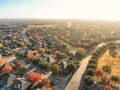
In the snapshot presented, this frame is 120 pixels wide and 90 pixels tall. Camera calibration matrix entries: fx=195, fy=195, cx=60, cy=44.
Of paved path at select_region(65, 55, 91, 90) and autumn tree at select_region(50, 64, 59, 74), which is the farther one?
autumn tree at select_region(50, 64, 59, 74)

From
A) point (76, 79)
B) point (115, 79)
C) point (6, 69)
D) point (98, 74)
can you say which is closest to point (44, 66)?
point (76, 79)

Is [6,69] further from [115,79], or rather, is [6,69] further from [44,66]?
[115,79]

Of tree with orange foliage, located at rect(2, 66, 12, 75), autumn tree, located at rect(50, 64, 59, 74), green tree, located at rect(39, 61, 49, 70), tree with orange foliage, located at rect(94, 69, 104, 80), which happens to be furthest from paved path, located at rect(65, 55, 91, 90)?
tree with orange foliage, located at rect(2, 66, 12, 75)

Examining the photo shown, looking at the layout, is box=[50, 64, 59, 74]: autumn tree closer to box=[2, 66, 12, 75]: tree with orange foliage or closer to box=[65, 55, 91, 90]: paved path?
box=[65, 55, 91, 90]: paved path

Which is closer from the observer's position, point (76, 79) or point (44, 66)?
point (76, 79)

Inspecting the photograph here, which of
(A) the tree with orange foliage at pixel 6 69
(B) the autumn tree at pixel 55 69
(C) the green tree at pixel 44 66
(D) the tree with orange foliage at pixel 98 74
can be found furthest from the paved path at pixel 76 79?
(A) the tree with orange foliage at pixel 6 69

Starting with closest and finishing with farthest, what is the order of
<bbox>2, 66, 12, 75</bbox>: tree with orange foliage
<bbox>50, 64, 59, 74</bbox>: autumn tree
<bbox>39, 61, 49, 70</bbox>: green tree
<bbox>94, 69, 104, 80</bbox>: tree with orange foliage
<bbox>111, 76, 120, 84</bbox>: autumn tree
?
<bbox>111, 76, 120, 84</bbox>: autumn tree
<bbox>94, 69, 104, 80</bbox>: tree with orange foliage
<bbox>2, 66, 12, 75</bbox>: tree with orange foliage
<bbox>50, 64, 59, 74</bbox>: autumn tree
<bbox>39, 61, 49, 70</bbox>: green tree

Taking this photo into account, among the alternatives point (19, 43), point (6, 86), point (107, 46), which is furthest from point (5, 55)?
point (107, 46)

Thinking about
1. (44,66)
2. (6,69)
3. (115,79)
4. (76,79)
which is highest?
(6,69)

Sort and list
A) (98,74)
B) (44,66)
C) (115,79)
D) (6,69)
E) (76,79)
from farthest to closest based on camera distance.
A: (44,66)
(6,69)
(76,79)
(98,74)
(115,79)

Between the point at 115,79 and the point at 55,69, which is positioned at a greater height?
the point at 55,69

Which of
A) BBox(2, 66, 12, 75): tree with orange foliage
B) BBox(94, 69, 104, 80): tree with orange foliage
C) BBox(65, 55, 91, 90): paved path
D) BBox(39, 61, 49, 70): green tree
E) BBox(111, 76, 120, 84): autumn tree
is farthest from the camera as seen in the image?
BBox(39, 61, 49, 70): green tree

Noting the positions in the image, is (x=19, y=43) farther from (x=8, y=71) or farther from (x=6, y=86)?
(x=6, y=86)
